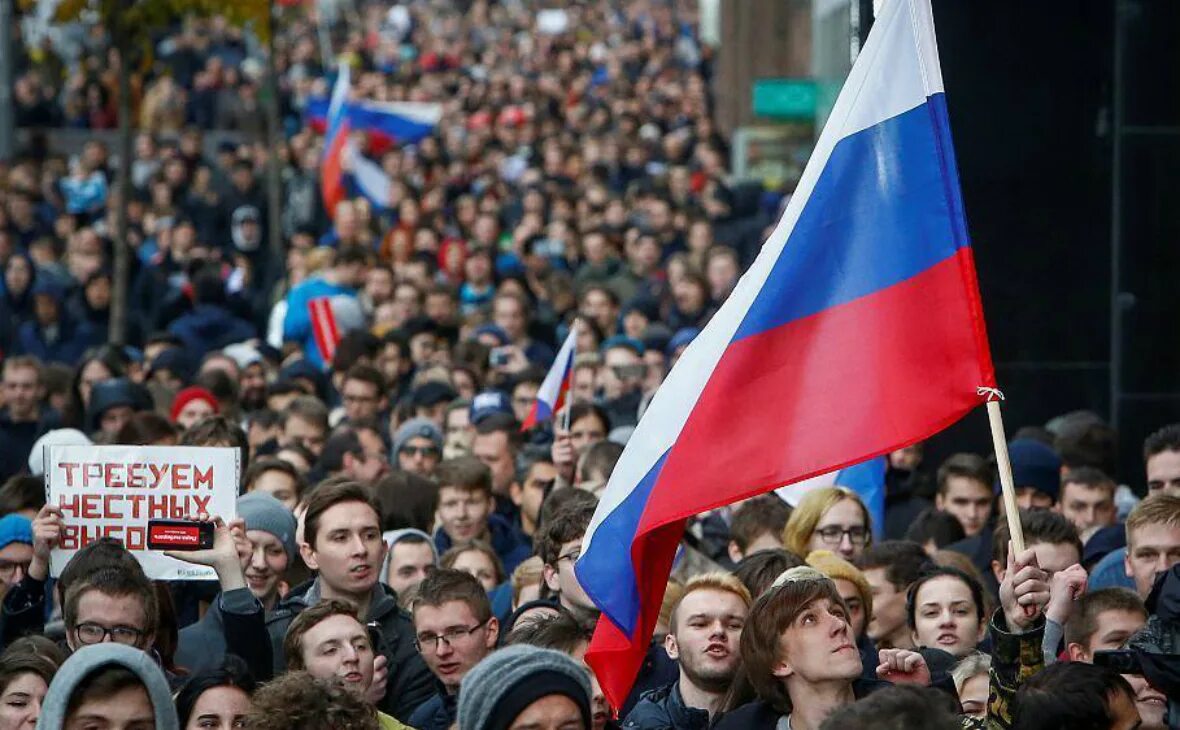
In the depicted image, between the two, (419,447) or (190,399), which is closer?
(419,447)

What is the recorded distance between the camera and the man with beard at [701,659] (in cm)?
744

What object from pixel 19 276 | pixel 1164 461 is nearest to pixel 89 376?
pixel 19 276

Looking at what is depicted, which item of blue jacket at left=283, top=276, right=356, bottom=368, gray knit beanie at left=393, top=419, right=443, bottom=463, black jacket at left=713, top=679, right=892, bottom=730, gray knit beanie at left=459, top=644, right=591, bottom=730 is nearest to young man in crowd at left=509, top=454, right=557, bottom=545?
gray knit beanie at left=393, top=419, right=443, bottom=463

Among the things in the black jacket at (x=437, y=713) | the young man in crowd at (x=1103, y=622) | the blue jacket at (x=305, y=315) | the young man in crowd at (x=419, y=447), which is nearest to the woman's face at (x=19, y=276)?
the blue jacket at (x=305, y=315)

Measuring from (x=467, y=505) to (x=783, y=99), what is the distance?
17.6 m

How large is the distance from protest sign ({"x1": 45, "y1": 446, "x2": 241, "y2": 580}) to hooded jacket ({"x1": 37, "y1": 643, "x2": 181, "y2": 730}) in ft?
6.76

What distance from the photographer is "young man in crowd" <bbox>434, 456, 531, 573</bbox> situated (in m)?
11.2

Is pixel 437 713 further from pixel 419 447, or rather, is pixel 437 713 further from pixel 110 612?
pixel 419 447

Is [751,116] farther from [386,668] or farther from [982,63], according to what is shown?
[386,668]

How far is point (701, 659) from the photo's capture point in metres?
7.59

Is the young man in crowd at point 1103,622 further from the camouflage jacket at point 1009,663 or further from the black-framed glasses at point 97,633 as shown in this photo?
→ the black-framed glasses at point 97,633

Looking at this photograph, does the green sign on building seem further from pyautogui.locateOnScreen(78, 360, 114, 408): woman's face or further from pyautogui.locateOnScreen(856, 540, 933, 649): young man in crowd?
pyautogui.locateOnScreen(856, 540, 933, 649): young man in crowd

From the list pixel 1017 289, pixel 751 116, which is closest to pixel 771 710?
pixel 1017 289

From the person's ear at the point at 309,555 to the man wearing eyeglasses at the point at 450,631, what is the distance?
70 cm
